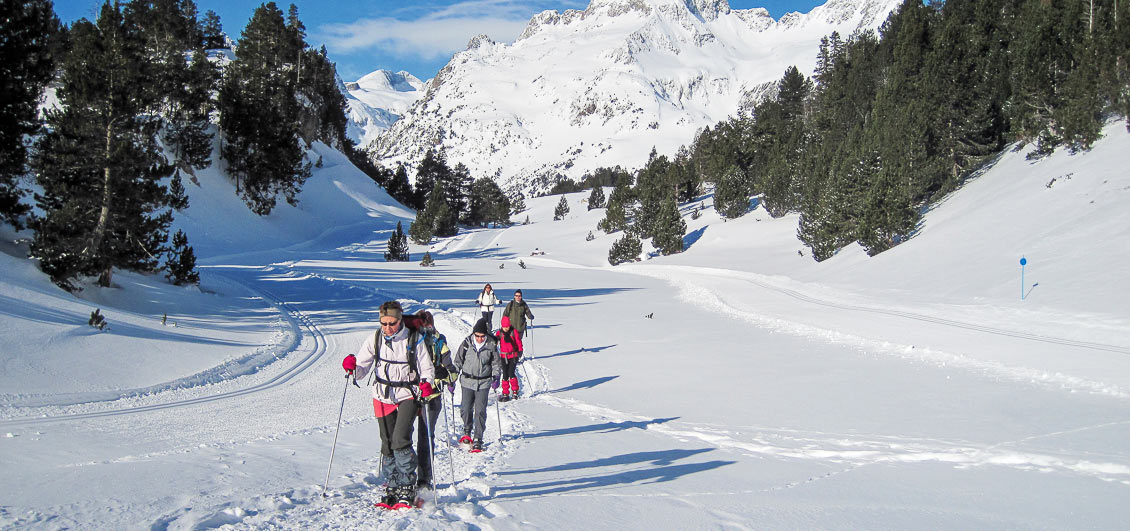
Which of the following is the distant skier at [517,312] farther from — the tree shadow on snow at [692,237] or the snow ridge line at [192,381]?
the tree shadow on snow at [692,237]

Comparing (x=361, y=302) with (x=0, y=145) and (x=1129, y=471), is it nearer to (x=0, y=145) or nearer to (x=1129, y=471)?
(x=0, y=145)

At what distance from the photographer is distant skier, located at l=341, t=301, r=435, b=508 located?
17.5 feet

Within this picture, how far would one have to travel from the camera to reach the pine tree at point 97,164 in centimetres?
1619

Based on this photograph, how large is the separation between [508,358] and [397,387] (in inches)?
193

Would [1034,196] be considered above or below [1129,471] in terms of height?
above

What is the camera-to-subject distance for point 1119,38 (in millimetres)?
25812

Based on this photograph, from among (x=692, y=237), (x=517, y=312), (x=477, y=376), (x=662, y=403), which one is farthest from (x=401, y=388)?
(x=692, y=237)

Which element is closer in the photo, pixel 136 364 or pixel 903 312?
pixel 136 364

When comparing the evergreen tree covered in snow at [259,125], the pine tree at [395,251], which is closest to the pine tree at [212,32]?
the evergreen tree covered in snow at [259,125]

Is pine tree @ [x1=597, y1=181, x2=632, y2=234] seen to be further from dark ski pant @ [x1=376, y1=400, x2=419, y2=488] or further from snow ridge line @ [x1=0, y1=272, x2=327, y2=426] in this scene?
dark ski pant @ [x1=376, y1=400, x2=419, y2=488]

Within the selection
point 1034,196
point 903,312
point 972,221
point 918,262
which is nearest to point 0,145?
point 903,312

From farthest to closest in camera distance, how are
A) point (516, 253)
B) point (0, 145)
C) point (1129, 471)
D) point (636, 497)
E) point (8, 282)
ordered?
1. point (516, 253)
2. point (0, 145)
3. point (8, 282)
4. point (1129, 471)
5. point (636, 497)

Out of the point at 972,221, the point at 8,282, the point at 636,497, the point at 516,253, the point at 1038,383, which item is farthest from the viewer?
the point at 516,253

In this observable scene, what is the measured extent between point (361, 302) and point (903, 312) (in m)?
18.7
